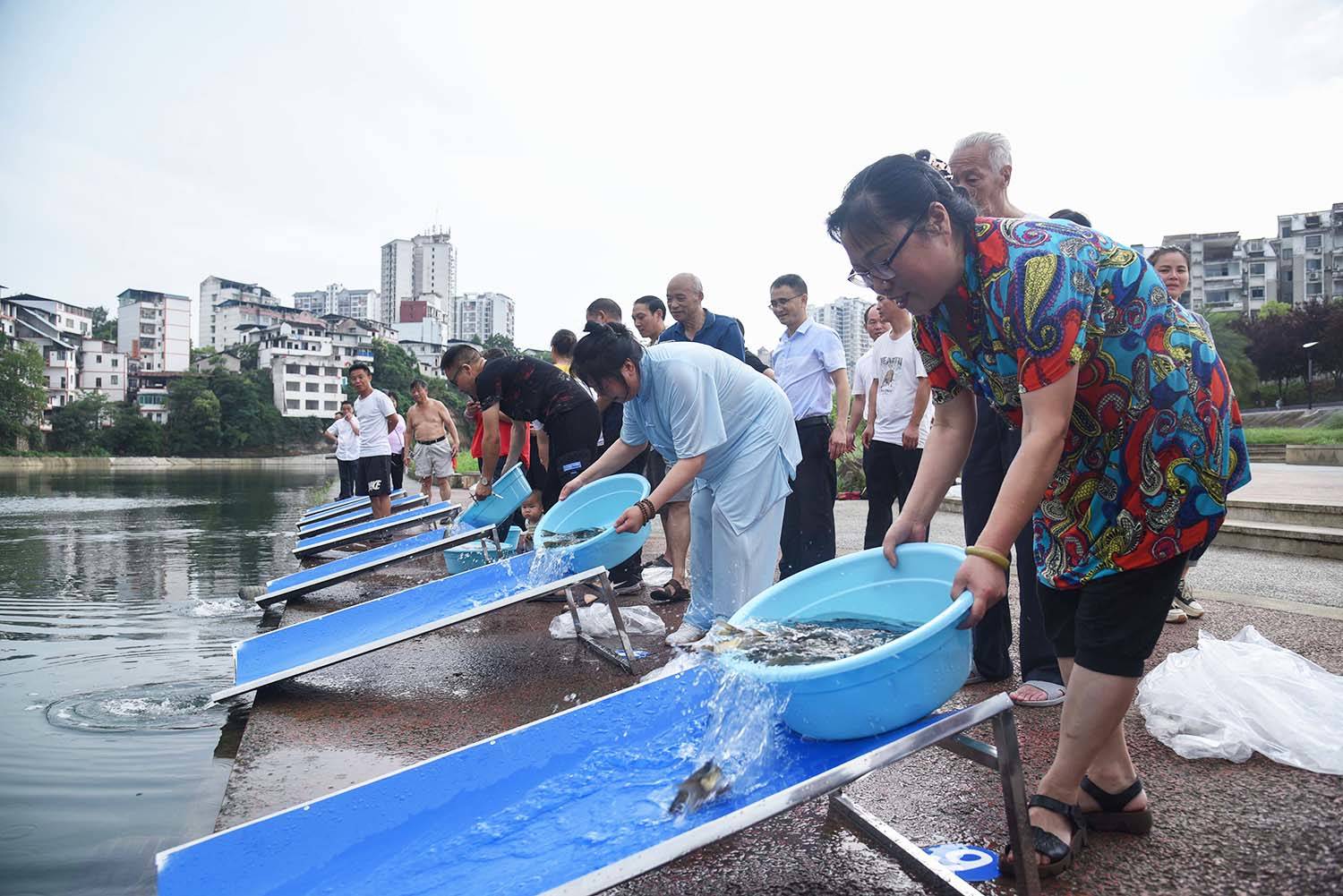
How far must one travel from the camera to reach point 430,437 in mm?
11992

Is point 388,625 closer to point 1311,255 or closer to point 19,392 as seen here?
point 19,392

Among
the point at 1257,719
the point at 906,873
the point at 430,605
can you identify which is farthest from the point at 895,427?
the point at 906,873

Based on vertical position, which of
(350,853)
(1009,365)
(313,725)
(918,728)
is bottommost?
(313,725)

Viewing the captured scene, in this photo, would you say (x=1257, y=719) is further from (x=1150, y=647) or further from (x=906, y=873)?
(x=906, y=873)

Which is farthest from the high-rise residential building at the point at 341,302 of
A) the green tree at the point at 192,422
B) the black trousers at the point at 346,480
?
the black trousers at the point at 346,480

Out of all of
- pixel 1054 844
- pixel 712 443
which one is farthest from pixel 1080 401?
pixel 712 443

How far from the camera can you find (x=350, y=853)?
2.04m

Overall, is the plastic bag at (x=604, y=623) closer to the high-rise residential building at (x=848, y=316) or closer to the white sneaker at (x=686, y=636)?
the white sneaker at (x=686, y=636)

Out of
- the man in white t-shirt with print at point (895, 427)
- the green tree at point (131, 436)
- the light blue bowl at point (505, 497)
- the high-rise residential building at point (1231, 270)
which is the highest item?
the high-rise residential building at point (1231, 270)

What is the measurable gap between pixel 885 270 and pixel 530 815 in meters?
1.59

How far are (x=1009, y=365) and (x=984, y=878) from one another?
123 cm

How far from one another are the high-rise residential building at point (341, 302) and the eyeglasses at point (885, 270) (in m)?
178

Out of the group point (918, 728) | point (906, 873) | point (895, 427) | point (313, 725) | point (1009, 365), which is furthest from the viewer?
point (895, 427)

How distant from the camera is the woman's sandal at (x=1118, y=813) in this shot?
89.0 inches
